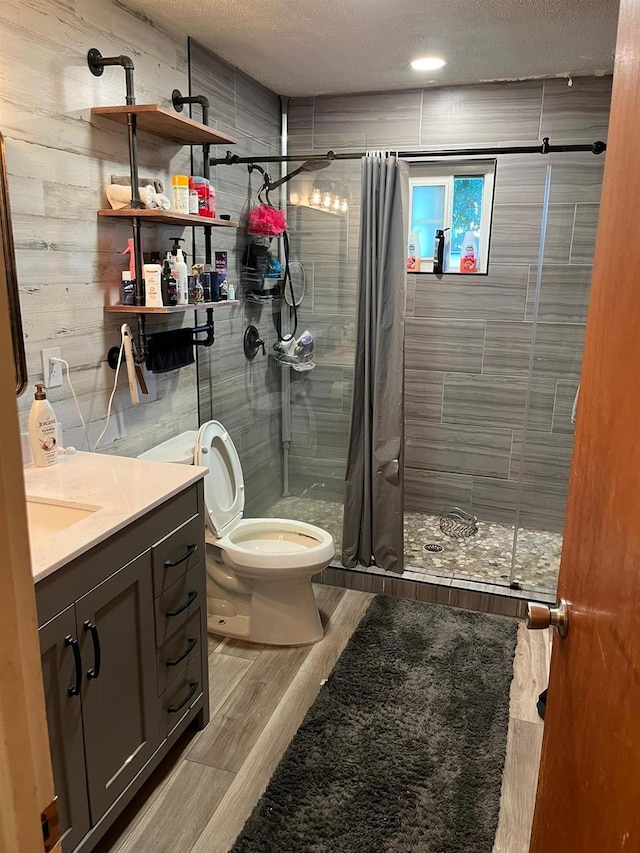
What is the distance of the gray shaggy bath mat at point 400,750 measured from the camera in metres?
1.82

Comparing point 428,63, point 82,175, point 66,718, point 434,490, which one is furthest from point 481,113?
point 66,718

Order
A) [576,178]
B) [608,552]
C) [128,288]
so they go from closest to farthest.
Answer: [608,552] < [128,288] < [576,178]

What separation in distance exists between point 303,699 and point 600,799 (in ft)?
5.78

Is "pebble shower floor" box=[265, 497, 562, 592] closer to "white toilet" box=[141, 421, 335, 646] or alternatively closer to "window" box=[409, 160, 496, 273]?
"white toilet" box=[141, 421, 335, 646]

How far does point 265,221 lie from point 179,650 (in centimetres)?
204

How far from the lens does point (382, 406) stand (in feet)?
10.3

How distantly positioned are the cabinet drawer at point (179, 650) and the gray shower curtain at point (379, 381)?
1292mm

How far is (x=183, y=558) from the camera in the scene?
196 cm

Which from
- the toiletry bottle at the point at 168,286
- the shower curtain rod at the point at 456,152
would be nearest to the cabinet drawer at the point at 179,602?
the toiletry bottle at the point at 168,286

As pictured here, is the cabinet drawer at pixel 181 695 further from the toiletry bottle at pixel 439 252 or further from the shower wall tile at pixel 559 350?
the toiletry bottle at pixel 439 252

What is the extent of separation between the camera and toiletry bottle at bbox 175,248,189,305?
7.86 ft

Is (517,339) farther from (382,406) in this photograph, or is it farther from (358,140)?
(358,140)

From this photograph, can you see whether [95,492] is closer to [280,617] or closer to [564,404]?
[280,617]

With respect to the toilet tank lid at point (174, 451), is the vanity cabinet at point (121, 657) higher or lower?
lower
